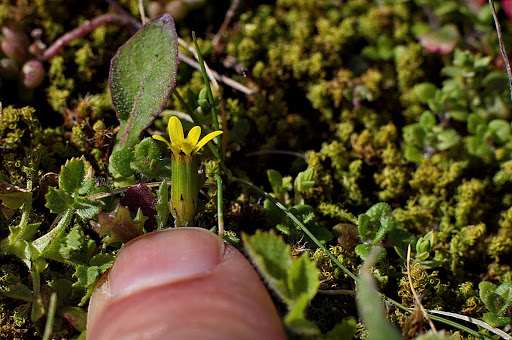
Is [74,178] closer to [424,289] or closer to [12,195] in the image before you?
[12,195]

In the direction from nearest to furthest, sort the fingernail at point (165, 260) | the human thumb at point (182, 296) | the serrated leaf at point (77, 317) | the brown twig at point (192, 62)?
the human thumb at point (182, 296) → the fingernail at point (165, 260) → the serrated leaf at point (77, 317) → the brown twig at point (192, 62)

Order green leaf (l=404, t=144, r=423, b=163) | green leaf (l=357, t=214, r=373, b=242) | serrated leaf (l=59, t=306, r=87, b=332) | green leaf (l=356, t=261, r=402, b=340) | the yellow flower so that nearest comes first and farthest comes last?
1. green leaf (l=356, t=261, r=402, b=340)
2. serrated leaf (l=59, t=306, r=87, b=332)
3. the yellow flower
4. green leaf (l=357, t=214, r=373, b=242)
5. green leaf (l=404, t=144, r=423, b=163)

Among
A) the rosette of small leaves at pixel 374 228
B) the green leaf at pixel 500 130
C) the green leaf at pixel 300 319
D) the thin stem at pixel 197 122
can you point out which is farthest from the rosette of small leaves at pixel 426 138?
the green leaf at pixel 300 319

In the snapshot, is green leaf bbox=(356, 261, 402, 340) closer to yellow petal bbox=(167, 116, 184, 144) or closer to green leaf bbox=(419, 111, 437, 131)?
yellow petal bbox=(167, 116, 184, 144)

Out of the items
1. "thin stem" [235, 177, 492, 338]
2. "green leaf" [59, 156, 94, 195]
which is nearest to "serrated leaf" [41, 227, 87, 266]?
"green leaf" [59, 156, 94, 195]

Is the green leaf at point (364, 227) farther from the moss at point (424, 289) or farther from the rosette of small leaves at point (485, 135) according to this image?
the rosette of small leaves at point (485, 135)

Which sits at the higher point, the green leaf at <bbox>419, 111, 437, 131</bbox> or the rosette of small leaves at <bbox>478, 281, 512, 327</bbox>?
the green leaf at <bbox>419, 111, 437, 131</bbox>

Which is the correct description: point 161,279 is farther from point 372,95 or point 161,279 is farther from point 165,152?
point 372,95
